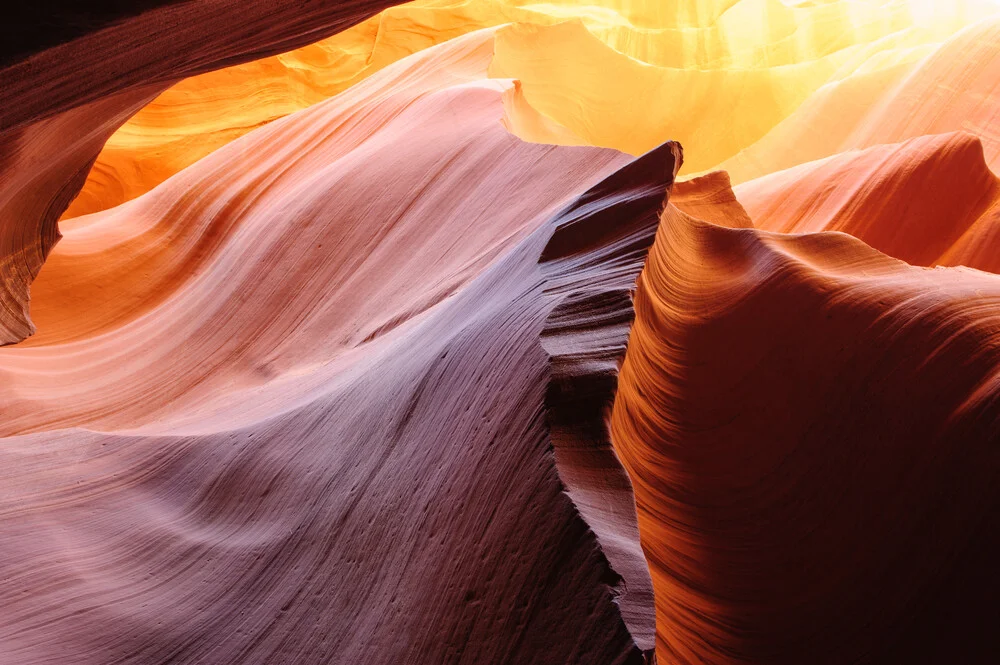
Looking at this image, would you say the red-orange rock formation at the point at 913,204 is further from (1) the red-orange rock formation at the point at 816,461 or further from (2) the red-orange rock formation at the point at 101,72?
(2) the red-orange rock formation at the point at 101,72

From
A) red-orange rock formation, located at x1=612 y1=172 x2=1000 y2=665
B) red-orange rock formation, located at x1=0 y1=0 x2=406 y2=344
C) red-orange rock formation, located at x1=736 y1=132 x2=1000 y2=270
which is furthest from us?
red-orange rock formation, located at x1=736 y1=132 x2=1000 y2=270

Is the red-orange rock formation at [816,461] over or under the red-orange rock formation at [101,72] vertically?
under

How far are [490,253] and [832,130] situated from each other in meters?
2.40

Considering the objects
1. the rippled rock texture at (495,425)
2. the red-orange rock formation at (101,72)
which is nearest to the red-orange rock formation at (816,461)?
the rippled rock texture at (495,425)

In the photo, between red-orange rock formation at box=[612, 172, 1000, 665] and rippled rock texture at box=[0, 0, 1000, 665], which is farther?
red-orange rock formation at box=[612, 172, 1000, 665]

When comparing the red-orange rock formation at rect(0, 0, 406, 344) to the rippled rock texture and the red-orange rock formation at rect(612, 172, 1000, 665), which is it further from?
the red-orange rock formation at rect(612, 172, 1000, 665)

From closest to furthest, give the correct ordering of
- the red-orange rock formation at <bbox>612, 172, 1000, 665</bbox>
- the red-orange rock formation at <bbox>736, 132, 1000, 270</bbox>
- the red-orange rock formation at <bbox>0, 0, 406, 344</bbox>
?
the red-orange rock formation at <bbox>0, 0, 406, 344</bbox>
the red-orange rock formation at <bbox>612, 172, 1000, 665</bbox>
the red-orange rock formation at <bbox>736, 132, 1000, 270</bbox>

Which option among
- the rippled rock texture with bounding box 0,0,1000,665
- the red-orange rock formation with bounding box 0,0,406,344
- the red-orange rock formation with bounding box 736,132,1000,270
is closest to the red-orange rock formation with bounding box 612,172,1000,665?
the rippled rock texture with bounding box 0,0,1000,665

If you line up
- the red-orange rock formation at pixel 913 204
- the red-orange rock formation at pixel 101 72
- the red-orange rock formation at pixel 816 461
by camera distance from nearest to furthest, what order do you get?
the red-orange rock formation at pixel 101 72, the red-orange rock formation at pixel 816 461, the red-orange rock formation at pixel 913 204

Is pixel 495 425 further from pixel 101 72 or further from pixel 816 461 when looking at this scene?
pixel 101 72

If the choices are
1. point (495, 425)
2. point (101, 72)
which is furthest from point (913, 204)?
point (101, 72)

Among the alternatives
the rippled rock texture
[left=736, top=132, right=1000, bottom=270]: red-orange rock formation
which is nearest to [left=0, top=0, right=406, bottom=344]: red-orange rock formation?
the rippled rock texture

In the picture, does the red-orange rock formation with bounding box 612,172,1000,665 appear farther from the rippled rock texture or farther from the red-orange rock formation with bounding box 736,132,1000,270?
the red-orange rock formation with bounding box 736,132,1000,270

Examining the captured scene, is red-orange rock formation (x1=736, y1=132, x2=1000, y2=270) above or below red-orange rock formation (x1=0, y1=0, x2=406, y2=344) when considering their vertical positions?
below
